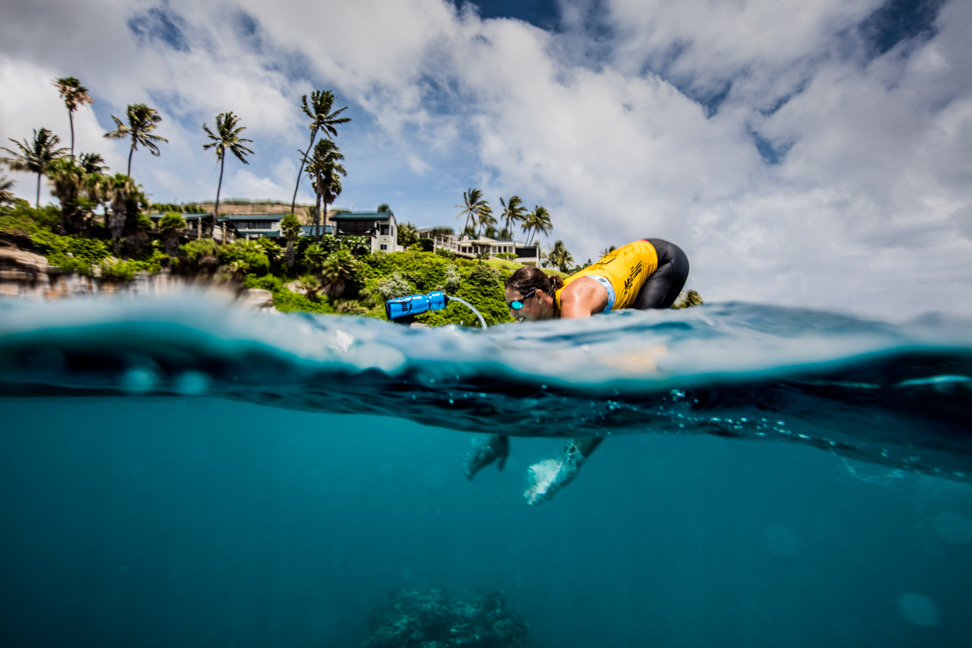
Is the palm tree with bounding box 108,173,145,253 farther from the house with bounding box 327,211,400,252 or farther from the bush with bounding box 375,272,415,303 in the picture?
the house with bounding box 327,211,400,252

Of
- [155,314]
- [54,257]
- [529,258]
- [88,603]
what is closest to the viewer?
[155,314]

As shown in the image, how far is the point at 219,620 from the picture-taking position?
2222cm

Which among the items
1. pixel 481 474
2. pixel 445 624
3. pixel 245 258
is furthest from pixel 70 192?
pixel 445 624

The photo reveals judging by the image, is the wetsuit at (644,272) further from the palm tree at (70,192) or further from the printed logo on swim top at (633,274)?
the palm tree at (70,192)

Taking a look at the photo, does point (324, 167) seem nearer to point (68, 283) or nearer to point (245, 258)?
point (245, 258)

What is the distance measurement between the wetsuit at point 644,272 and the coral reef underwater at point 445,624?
24.8 ft

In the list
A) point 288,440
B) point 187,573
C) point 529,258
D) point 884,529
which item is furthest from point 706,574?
point 529,258

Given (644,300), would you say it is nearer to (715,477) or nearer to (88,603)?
(715,477)

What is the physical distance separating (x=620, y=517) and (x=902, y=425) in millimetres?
34906

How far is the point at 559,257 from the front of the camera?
73.3 m

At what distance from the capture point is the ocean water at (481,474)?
5250 millimetres

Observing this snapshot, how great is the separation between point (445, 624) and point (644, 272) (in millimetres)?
8424

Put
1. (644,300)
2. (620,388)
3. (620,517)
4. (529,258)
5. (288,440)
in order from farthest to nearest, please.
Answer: (529,258)
(620,517)
(288,440)
(620,388)
(644,300)

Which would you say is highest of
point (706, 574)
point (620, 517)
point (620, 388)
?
point (620, 388)
